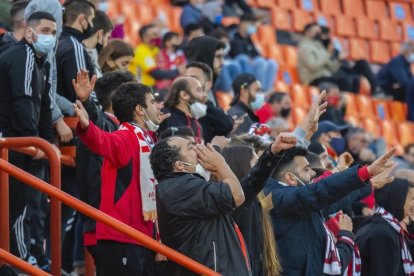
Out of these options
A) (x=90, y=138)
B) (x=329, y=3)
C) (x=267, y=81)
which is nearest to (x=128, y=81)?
(x=90, y=138)

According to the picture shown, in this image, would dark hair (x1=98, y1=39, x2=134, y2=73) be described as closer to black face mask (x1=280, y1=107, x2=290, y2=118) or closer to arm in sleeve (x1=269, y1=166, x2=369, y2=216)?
arm in sleeve (x1=269, y1=166, x2=369, y2=216)

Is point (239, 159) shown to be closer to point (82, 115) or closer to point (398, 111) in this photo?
point (82, 115)

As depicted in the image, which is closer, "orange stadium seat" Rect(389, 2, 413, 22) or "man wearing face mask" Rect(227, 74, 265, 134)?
"man wearing face mask" Rect(227, 74, 265, 134)

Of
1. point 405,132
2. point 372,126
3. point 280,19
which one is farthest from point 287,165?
point 280,19

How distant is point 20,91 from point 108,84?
68 cm

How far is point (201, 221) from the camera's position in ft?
24.4

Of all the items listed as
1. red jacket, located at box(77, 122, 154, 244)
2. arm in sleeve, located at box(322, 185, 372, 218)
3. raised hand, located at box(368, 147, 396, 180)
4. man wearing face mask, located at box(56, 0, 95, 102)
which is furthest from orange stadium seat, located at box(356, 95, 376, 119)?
red jacket, located at box(77, 122, 154, 244)

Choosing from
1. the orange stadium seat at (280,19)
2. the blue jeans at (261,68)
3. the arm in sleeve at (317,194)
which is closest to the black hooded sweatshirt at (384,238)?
the arm in sleeve at (317,194)

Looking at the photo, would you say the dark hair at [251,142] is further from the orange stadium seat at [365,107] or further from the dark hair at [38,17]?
the orange stadium seat at [365,107]

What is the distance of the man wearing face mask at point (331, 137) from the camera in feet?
37.9

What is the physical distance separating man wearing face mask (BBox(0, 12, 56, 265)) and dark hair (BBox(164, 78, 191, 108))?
1257 mm

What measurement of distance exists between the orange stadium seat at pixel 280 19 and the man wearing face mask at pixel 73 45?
9.84m

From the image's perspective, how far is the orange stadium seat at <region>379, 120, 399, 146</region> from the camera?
1764 cm

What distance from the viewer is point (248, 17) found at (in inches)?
647
